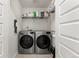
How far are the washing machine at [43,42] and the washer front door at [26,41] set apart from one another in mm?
234

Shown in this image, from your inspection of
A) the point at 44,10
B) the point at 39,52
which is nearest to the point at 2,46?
the point at 39,52

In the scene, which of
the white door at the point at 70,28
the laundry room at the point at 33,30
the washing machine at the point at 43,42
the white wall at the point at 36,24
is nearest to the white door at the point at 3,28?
the laundry room at the point at 33,30

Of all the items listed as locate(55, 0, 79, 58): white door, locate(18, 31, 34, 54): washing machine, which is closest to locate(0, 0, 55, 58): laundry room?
locate(18, 31, 34, 54): washing machine

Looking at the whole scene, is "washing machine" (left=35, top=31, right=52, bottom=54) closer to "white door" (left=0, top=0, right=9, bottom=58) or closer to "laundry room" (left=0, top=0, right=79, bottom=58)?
"laundry room" (left=0, top=0, right=79, bottom=58)

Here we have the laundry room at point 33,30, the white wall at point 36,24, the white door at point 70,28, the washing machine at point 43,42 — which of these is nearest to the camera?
the white door at point 70,28

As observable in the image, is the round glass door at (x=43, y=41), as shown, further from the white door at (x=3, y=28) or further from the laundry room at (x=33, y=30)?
the white door at (x=3, y=28)

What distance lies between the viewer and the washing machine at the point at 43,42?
13.4 feet

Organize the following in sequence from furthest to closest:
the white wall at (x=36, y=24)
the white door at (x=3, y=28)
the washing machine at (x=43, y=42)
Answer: the white wall at (x=36, y=24), the washing machine at (x=43, y=42), the white door at (x=3, y=28)

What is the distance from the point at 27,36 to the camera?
4129 millimetres

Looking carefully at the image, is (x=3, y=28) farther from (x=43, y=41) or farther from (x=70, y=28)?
(x=43, y=41)

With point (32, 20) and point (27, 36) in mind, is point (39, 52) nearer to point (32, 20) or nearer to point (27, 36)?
point (27, 36)

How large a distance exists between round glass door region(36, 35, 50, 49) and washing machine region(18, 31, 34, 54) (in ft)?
0.89

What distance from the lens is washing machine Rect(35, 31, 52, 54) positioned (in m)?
4.10

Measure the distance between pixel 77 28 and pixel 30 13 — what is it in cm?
435
